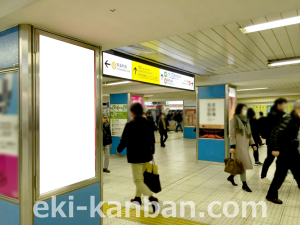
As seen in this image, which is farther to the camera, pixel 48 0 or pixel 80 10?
pixel 80 10

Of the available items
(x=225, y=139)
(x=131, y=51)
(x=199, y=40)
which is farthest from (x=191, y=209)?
(x=225, y=139)

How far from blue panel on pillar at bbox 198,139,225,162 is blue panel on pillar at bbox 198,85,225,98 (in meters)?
1.37

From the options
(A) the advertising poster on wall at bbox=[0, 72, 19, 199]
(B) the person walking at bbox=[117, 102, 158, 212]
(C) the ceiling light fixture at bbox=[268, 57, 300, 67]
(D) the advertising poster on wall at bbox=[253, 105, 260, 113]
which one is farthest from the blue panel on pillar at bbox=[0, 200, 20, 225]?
(C) the ceiling light fixture at bbox=[268, 57, 300, 67]

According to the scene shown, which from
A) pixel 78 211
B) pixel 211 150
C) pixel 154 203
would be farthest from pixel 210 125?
pixel 78 211

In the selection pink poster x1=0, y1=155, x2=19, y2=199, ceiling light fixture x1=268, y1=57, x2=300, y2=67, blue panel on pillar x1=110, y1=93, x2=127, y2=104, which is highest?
ceiling light fixture x1=268, y1=57, x2=300, y2=67

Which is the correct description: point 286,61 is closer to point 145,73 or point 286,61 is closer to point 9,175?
point 145,73

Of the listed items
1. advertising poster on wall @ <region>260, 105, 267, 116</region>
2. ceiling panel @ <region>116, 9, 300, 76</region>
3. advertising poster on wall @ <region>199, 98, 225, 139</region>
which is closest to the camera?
advertising poster on wall @ <region>260, 105, 267, 116</region>

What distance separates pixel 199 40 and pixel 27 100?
275cm

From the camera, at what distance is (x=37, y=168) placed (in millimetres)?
2279

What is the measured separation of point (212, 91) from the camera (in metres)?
7.33

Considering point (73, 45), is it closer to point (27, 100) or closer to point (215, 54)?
point (27, 100)

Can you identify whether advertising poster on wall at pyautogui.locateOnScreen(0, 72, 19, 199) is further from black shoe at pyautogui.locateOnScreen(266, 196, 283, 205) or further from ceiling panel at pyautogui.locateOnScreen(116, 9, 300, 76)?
black shoe at pyautogui.locateOnScreen(266, 196, 283, 205)

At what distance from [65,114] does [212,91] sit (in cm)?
557

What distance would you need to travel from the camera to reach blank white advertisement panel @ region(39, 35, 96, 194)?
2.36 m
